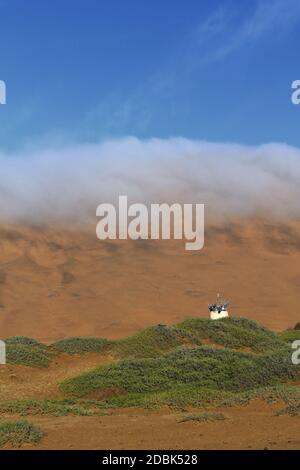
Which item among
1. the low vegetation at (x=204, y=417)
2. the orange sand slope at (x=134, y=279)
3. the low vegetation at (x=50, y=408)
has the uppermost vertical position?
the orange sand slope at (x=134, y=279)

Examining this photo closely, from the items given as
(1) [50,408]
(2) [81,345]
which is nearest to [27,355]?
(2) [81,345]

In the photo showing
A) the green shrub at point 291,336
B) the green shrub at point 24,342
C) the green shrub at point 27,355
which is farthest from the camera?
the green shrub at point 291,336

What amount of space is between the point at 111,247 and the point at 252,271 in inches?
551

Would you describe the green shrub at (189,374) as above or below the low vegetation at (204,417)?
above

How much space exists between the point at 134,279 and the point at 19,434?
36318 mm

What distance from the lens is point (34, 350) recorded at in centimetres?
2191

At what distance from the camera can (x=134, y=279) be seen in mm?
45625

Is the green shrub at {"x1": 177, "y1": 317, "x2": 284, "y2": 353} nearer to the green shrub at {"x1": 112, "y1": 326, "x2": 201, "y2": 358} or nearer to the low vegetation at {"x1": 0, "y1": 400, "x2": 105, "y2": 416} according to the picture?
the green shrub at {"x1": 112, "y1": 326, "x2": 201, "y2": 358}

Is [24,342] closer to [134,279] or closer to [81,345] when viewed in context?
[81,345]

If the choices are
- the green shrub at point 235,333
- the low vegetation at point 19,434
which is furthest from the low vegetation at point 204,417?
the green shrub at point 235,333

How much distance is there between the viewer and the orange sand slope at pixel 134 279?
3834 centimetres

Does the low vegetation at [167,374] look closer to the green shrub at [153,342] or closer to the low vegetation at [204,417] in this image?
the green shrub at [153,342]

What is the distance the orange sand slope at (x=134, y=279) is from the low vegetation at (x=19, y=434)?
24956 mm
